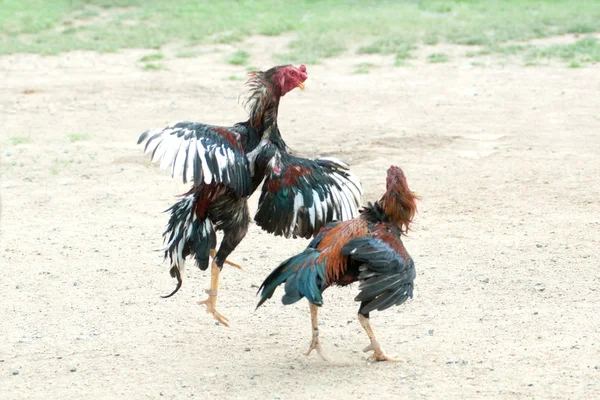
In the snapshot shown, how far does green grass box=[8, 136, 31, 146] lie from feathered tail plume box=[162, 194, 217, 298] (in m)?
5.61

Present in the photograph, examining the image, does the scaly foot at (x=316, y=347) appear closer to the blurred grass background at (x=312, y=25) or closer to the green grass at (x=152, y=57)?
the blurred grass background at (x=312, y=25)

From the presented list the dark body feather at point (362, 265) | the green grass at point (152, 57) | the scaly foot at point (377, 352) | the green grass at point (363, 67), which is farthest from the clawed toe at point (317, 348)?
the green grass at point (152, 57)

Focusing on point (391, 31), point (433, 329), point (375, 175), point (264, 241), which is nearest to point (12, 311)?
→ point (264, 241)

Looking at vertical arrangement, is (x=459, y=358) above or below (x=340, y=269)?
below

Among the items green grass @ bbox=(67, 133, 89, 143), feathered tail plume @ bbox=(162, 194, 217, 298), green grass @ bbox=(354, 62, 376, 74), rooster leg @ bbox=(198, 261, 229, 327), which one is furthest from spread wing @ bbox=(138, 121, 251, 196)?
green grass @ bbox=(354, 62, 376, 74)

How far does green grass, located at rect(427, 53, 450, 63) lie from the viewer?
15.7 meters

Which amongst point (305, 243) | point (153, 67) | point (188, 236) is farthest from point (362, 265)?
point (153, 67)

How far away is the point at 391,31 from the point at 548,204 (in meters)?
9.79

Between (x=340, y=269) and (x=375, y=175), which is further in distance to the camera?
(x=375, y=175)

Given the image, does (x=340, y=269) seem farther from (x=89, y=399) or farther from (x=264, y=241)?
(x=264, y=241)

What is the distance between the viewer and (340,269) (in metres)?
5.83

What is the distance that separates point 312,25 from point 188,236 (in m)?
13.1

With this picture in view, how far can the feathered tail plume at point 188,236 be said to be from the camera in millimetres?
6699

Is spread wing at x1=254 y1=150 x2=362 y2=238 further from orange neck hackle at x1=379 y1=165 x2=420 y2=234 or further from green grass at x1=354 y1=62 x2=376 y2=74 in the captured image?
green grass at x1=354 y1=62 x2=376 y2=74
